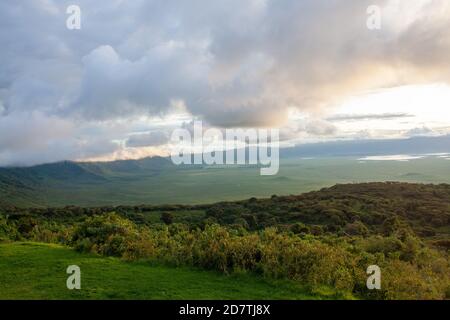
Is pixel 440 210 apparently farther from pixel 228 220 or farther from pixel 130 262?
pixel 130 262

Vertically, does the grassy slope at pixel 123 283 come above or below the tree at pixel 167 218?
above

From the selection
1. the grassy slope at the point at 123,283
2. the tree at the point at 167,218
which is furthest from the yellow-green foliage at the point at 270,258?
the tree at the point at 167,218

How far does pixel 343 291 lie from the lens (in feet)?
32.8

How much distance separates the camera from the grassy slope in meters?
9.66

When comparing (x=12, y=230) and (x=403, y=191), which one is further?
(x=403, y=191)

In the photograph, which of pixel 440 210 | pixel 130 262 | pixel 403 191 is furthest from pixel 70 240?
pixel 403 191

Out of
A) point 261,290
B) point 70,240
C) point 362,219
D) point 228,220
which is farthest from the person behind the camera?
point 228,220

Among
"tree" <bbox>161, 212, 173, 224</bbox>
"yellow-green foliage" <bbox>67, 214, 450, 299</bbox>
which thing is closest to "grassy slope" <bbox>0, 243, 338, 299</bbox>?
"yellow-green foliage" <bbox>67, 214, 450, 299</bbox>

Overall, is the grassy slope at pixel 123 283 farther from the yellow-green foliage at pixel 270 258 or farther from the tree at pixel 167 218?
the tree at pixel 167 218

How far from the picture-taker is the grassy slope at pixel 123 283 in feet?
31.7

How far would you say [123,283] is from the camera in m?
10.5

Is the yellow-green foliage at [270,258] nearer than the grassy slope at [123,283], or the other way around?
the grassy slope at [123,283]

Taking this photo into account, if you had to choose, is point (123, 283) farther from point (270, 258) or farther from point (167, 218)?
point (167, 218)
